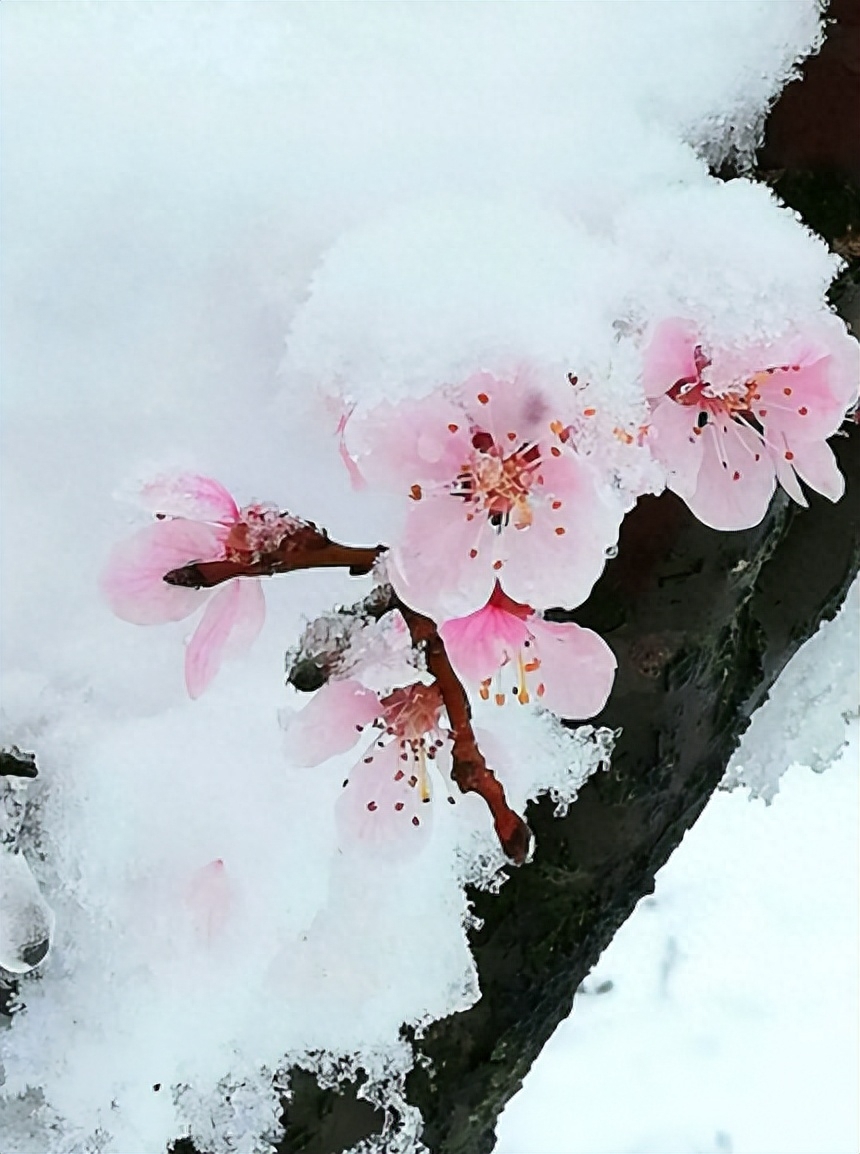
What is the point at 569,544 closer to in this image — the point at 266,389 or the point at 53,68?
the point at 266,389

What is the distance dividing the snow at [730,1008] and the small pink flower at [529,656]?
3.91ft

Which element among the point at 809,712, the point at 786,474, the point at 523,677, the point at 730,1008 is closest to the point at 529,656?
the point at 523,677

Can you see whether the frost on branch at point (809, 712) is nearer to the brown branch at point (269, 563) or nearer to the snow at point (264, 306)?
the snow at point (264, 306)

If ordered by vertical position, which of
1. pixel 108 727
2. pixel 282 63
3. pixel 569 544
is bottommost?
pixel 569 544

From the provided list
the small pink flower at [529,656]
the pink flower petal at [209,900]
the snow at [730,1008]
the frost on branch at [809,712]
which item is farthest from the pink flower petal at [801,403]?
the snow at [730,1008]

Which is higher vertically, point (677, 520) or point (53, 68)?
point (53, 68)

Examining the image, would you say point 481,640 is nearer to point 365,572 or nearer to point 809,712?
point 365,572

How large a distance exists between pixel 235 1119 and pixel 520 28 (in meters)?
0.54

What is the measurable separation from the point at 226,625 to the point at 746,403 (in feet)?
0.66

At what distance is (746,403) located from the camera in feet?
1.28

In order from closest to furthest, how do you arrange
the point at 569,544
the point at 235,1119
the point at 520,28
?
the point at 569,544 < the point at 520,28 < the point at 235,1119

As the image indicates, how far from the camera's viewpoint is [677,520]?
509mm

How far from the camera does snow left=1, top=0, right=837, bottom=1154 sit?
0.41 m

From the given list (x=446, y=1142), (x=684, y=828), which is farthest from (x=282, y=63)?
(x=446, y=1142)
